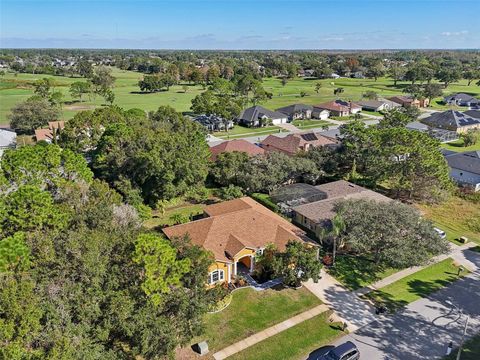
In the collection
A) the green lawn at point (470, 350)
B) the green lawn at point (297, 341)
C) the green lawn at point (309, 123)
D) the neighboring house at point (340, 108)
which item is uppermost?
the neighboring house at point (340, 108)

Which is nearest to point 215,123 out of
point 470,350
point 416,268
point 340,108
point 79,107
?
point 340,108

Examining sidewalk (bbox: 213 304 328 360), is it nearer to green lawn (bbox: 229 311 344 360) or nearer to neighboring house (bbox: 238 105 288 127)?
green lawn (bbox: 229 311 344 360)

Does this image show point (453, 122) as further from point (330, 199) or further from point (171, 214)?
point (171, 214)

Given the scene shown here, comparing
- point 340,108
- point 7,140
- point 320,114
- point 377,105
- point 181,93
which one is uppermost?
point 181,93

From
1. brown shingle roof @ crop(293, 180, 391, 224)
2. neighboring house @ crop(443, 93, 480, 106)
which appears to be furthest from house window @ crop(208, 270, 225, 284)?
neighboring house @ crop(443, 93, 480, 106)

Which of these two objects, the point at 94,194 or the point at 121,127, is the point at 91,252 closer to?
the point at 94,194

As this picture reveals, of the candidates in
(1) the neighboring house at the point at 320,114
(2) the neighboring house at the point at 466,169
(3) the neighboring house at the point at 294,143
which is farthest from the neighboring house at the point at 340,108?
(2) the neighboring house at the point at 466,169

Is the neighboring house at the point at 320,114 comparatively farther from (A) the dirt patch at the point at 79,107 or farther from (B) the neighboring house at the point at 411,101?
(A) the dirt patch at the point at 79,107

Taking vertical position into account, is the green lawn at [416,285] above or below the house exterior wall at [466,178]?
below
